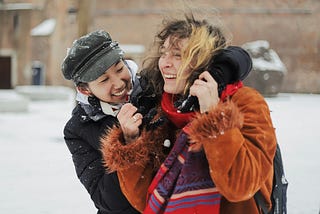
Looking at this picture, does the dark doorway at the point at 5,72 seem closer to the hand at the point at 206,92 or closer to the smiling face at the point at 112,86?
the smiling face at the point at 112,86

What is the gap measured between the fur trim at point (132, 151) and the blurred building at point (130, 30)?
53.4 ft

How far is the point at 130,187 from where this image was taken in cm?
181

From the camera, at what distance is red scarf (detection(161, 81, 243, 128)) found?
5.42 feet

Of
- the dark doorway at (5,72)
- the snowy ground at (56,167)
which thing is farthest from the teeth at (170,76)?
the dark doorway at (5,72)

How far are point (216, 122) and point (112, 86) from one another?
2.21ft

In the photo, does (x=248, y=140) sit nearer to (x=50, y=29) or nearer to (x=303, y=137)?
(x=303, y=137)

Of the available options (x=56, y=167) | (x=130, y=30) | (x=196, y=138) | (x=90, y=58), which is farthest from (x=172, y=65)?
(x=130, y=30)

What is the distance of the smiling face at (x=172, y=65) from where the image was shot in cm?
173

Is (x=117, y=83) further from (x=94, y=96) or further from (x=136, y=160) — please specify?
(x=136, y=160)

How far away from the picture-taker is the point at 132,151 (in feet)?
5.83

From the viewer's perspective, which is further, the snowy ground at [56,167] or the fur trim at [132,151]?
the snowy ground at [56,167]

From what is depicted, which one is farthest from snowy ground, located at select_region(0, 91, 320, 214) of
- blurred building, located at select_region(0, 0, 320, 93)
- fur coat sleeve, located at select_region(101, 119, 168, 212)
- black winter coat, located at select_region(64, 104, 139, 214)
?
blurred building, located at select_region(0, 0, 320, 93)

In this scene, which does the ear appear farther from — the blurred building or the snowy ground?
the blurred building

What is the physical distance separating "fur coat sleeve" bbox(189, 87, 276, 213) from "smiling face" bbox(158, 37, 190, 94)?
17cm
